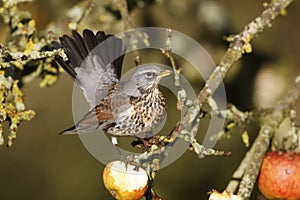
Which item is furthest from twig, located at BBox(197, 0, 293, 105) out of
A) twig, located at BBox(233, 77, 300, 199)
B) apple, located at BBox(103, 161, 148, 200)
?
apple, located at BBox(103, 161, 148, 200)

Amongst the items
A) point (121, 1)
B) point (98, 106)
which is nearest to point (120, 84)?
point (98, 106)

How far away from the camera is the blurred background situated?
451 centimetres

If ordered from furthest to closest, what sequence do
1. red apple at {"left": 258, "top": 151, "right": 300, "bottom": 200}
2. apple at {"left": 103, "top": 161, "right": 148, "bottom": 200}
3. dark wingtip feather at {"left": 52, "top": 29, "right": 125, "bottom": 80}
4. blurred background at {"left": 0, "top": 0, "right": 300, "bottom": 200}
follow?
blurred background at {"left": 0, "top": 0, "right": 300, "bottom": 200}, dark wingtip feather at {"left": 52, "top": 29, "right": 125, "bottom": 80}, red apple at {"left": 258, "top": 151, "right": 300, "bottom": 200}, apple at {"left": 103, "top": 161, "right": 148, "bottom": 200}

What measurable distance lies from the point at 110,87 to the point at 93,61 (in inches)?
9.3

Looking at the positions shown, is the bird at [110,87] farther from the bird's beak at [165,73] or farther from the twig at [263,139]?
the twig at [263,139]

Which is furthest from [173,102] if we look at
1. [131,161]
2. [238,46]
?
[131,161]

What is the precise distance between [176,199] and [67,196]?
2.53 ft

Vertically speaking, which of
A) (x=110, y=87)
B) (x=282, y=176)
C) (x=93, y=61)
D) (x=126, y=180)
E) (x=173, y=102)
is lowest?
(x=126, y=180)

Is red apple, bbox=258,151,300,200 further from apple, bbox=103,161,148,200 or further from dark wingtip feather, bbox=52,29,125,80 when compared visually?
dark wingtip feather, bbox=52,29,125,80

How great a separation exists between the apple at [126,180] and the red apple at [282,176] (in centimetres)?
69

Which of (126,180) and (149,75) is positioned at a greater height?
(149,75)

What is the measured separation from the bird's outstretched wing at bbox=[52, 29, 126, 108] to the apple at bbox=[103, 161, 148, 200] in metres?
0.73

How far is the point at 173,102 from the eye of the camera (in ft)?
16.1

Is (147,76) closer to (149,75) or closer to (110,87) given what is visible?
(149,75)
